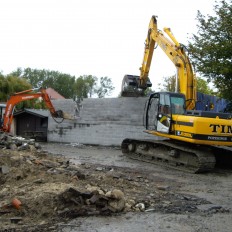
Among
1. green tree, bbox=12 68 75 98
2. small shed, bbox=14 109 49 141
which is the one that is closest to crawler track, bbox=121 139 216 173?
small shed, bbox=14 109 49 141

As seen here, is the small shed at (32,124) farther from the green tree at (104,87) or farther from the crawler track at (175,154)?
the green tree at (104,87)

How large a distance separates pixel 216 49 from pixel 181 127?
16.3 ft

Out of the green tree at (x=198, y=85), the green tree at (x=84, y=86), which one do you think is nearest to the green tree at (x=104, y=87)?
the green tree at (x=84, y=86)

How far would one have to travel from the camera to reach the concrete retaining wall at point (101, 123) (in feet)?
65.3

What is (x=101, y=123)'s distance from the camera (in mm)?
20953

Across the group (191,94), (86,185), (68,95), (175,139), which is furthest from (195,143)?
(68,95)

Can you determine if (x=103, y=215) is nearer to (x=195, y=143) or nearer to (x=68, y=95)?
(x=195, y=143)

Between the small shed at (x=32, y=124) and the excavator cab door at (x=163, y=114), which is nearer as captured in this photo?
the excavator cab door at (x=163, y=114)

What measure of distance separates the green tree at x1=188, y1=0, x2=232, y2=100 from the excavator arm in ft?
6.25

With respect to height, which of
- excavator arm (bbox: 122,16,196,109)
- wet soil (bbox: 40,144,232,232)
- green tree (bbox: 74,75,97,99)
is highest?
green tree (bbox: 74,75,97,99)

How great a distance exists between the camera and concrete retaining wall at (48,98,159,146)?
19891 mm

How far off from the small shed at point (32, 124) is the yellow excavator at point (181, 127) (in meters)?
8.96

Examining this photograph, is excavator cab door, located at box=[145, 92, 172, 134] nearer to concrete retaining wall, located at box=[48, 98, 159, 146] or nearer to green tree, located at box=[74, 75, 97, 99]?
concrete retaining wall, located at box=[48, 98, 159, 146]

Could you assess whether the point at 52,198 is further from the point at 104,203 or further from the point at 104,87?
the point at 104,87
